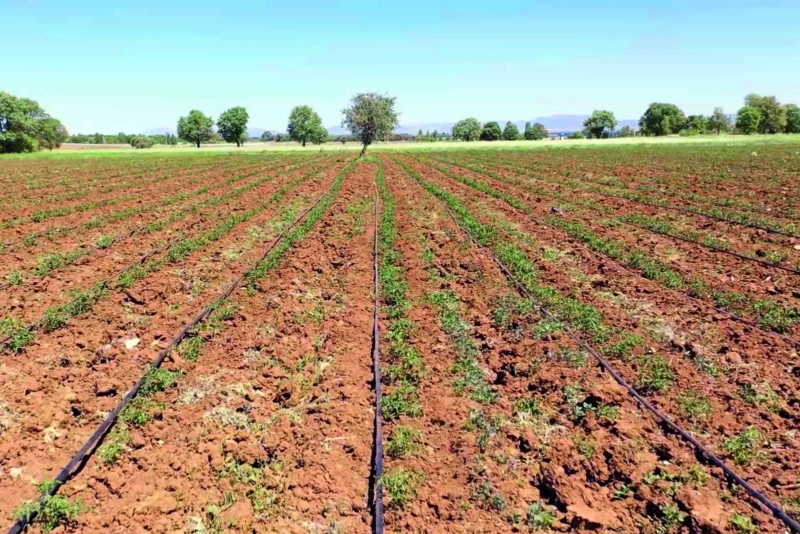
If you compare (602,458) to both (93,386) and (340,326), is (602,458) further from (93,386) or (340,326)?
(93,386)

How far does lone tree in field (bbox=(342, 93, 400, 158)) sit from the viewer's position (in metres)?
48.0

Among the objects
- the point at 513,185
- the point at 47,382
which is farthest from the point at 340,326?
the point at 513,185

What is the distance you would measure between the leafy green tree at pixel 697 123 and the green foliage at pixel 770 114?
13.9 metres

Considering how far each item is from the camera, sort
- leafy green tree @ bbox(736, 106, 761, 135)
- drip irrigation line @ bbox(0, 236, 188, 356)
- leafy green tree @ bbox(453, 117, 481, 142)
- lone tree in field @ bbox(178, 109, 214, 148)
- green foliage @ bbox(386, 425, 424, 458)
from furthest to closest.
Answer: leafy green tree @ bbox(453, 117, 481, 142) → leafy green tree @ bbox(736, 106, 761, 135) → lone tree in field @ bbox(178, 109, 214, 148) → drip irrigation line @ bbox(0, 236, 188, 356) → green foliage @ bbox(386, 425, 424, 458)

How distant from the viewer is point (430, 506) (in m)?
4.60

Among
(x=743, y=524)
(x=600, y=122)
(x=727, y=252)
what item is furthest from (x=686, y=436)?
(x=600, y=122)

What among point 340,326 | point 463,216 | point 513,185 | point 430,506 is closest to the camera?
point 430,506

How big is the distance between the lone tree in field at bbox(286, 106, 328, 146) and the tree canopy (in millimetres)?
59133

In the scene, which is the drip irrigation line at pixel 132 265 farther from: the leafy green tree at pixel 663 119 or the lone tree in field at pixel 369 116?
the leafy green tree at pixel 663 119

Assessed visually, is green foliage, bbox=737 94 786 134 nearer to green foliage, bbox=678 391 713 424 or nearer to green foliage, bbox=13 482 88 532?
green foliage, bbox=678 391 713 424

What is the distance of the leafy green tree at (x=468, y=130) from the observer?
14939cm

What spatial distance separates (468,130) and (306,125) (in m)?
52.7

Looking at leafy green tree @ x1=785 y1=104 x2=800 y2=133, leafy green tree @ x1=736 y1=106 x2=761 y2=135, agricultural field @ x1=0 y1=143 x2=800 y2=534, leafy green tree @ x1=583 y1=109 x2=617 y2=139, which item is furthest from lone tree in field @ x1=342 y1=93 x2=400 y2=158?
leafy green tree @ x1=785 y1=104 x2=800 y2=133

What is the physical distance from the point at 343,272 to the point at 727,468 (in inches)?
326
